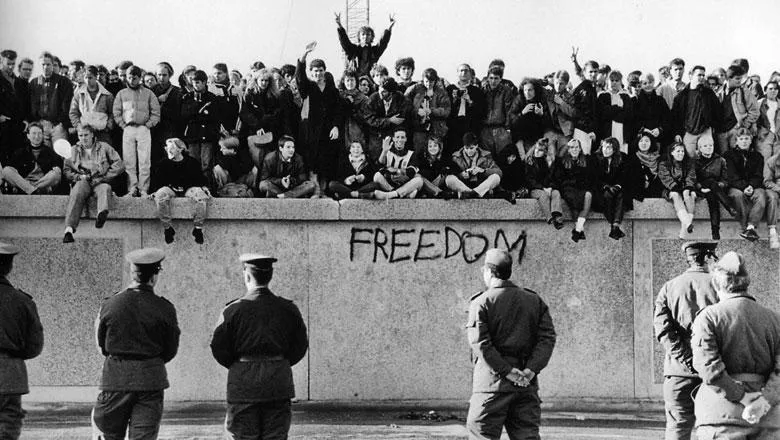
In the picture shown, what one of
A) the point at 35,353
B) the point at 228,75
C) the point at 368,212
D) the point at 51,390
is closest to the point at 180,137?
the point at 228,75

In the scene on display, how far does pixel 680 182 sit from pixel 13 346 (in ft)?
27.2

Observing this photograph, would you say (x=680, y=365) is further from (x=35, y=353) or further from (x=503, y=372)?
(x=35, y=353)

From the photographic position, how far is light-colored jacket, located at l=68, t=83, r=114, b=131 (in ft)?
42.6

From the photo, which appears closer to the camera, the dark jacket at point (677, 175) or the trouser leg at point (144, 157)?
the trouser leg at point (144, 157)

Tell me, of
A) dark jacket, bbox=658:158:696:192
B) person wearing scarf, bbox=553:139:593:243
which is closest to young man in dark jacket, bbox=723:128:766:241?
dark jacket, bbox=658:158:696:192

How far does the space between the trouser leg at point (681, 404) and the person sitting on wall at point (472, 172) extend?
443cm

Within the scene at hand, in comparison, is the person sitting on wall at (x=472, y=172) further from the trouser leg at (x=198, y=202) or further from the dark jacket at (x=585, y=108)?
the trouser leg at (x=198, y=202)

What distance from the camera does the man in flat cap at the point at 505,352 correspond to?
793 cm

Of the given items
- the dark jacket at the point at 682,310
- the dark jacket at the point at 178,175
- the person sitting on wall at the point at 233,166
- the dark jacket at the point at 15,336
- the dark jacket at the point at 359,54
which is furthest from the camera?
the dark jacket at the point at 359,54

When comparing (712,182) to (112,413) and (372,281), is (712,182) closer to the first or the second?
(372,281)

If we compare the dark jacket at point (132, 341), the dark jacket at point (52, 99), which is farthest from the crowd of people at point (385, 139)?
the dark jacket at point (132, 341)

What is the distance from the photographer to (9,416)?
793cm

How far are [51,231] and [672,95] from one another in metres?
8.09

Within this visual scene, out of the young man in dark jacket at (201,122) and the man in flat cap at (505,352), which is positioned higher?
the young man in dark jacket at (201,122)
